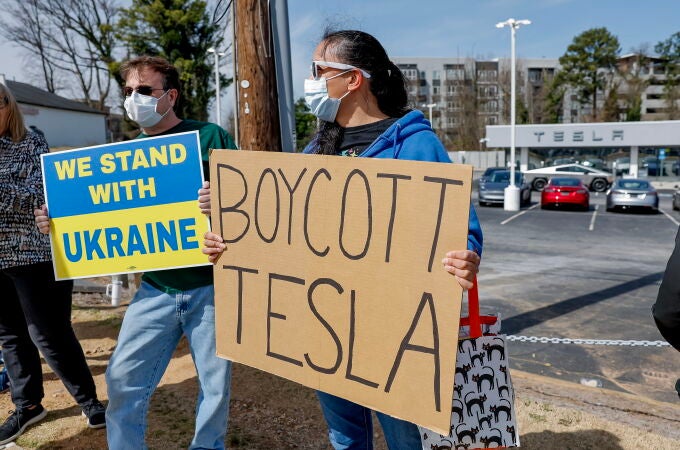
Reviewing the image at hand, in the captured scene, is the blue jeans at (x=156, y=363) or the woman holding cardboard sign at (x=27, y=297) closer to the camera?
the blue jeans at (x=156, y=363)

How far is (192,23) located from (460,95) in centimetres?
3419

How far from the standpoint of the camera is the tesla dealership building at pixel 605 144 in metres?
34.2

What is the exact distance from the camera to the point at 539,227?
1560cm

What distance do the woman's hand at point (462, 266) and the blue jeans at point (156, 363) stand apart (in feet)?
4.03

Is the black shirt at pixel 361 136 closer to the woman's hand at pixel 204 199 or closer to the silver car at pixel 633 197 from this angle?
the woman's hand at pixel 204 199

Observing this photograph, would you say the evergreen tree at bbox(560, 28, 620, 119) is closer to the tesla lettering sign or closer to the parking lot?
the tesla lettering sign

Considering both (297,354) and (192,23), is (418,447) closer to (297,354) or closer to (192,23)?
(297,354)

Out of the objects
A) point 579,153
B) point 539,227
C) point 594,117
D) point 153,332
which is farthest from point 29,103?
point 594,117

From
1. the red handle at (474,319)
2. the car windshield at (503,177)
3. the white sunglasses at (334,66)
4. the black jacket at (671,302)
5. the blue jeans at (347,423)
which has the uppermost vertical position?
the white sunglasses at (334,66)

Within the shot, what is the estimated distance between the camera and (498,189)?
21156 mm

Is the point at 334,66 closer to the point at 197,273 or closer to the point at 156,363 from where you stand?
the point at 197,273

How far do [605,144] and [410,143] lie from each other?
37.7 m

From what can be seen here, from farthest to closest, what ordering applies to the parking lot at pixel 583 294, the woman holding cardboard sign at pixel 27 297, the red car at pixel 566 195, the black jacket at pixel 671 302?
the red car at pixel 566 195 → the parking lot at pixel 583 294 → the woman holding cardboard sign at pixel 27 297 → the black jacket at pixel 671 302

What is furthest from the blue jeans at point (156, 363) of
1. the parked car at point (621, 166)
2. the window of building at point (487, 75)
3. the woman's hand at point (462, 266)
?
the window of building at point (487, 75)
